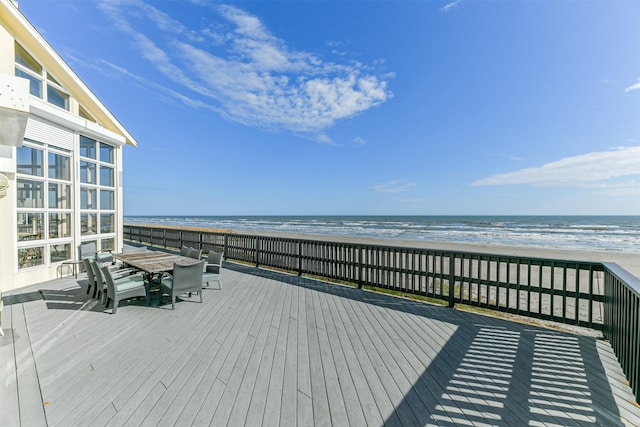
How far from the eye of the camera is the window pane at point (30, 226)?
5.04 meters

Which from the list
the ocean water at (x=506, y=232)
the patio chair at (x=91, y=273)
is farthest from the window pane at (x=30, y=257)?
the ocean water at (x=506, y=232)

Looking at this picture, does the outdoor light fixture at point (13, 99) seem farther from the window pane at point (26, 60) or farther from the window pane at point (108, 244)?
the window pane at point (108, 244)

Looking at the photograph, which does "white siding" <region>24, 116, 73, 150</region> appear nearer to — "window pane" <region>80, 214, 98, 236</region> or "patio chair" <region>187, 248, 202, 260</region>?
"window pane" <region>80, 214, 98, 236</region>

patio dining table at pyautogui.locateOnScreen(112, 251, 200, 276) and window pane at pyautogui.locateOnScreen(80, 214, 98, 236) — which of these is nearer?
patio dining table at pyautogui.locateOnScreen(112, 251, 200, 276)

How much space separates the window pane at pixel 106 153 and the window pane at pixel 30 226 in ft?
7.68

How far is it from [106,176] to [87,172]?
2.16ft

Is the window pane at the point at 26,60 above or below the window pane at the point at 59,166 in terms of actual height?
Answer: above

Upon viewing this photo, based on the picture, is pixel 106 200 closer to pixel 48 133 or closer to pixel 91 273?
pixel 48 133

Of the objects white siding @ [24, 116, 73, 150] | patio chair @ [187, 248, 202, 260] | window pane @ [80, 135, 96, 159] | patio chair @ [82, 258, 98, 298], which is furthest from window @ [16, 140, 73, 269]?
patio chair @ [187, 248, 202, 260]

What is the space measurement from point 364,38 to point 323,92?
14.2 ft

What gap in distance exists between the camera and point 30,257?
5.26 m

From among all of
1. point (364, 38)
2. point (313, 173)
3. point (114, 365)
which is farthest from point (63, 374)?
point (313, 173)

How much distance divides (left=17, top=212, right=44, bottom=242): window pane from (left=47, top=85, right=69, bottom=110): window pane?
2.65 m

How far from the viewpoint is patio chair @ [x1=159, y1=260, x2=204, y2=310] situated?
13.2 feet
